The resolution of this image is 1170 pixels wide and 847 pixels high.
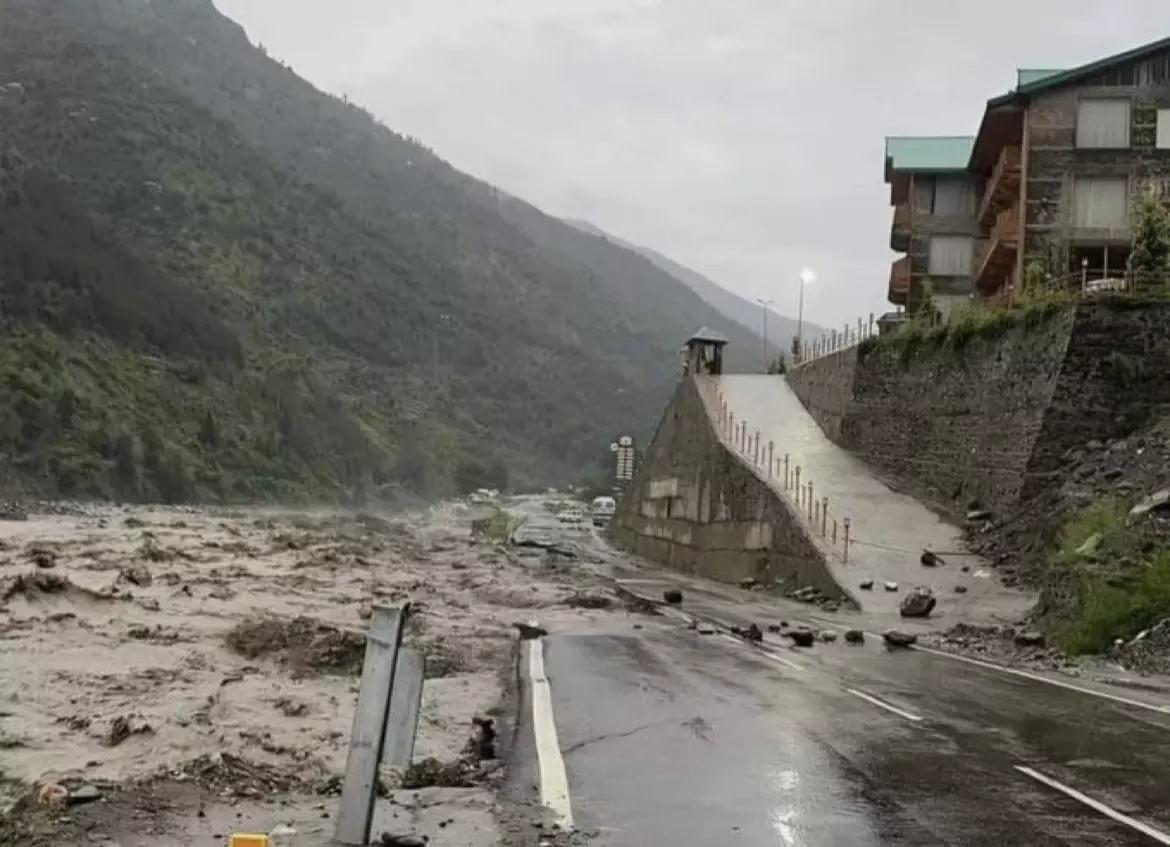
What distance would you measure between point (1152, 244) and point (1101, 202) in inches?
373

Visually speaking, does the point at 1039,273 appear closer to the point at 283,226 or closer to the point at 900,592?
the point at 900,592

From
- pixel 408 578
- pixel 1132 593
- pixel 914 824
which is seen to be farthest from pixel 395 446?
pixel 914 824

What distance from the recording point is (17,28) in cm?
18850

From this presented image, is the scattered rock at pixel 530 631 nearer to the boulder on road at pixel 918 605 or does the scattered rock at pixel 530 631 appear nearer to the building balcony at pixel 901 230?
the boulder on road at pixel 918 605

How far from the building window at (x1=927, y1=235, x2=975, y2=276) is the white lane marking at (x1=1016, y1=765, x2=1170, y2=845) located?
4790 centimetres

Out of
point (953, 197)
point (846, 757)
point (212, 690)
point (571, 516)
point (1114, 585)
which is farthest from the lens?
point (571, 516)

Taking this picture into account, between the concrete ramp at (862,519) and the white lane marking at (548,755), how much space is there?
13.2 metres

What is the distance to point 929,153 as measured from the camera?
57.4 m

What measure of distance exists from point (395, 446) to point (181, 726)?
116554 mm

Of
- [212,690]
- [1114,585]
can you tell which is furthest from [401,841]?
[1114,585]

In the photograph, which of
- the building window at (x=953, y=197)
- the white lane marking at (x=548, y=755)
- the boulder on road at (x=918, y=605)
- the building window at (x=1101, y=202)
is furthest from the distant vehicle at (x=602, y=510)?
the white lane marking at (x=548, y=755)

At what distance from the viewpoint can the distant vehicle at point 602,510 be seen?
94688 mm

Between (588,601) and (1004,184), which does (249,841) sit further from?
(1004,184)

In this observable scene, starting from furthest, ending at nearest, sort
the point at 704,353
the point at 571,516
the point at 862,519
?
the point at 571,516 → the point at 704,353 → the point at 862,519
